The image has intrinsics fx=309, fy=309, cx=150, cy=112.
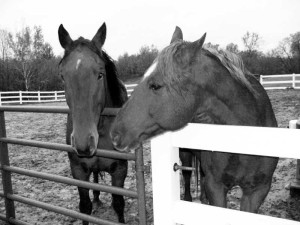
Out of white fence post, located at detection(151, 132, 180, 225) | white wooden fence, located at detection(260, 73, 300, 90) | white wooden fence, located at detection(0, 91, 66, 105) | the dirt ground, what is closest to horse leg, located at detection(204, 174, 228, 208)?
white fence post, located at detection(151, 132, 180, 225)

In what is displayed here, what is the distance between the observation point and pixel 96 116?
8.40 ft

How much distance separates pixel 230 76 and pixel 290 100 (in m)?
12.5

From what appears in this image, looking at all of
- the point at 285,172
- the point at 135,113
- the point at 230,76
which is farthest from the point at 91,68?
the point at 285,172

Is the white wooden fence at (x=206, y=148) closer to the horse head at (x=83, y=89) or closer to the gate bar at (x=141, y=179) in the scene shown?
the gate bar at (x=141, y=179)

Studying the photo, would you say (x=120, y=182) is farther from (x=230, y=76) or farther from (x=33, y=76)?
(x=33, y=76)

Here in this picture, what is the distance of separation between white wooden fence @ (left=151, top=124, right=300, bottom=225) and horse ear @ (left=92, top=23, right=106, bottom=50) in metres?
1.37

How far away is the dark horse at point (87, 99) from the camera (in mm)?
2352

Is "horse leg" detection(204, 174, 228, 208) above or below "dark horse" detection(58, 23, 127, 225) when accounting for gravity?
below

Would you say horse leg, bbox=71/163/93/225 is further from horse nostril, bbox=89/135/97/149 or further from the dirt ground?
horse nostril, bbox=89/135/97/149

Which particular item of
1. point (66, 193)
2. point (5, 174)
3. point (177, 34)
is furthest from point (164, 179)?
point (66, 193)

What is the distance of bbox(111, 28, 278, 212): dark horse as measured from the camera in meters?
1.95

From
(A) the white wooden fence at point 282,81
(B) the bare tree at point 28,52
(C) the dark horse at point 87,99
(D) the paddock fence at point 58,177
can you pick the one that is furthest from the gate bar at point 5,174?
(B) the bare tree at point 28,52

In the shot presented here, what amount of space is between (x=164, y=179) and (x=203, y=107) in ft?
2.16

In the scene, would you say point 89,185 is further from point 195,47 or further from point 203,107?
point 195,47
